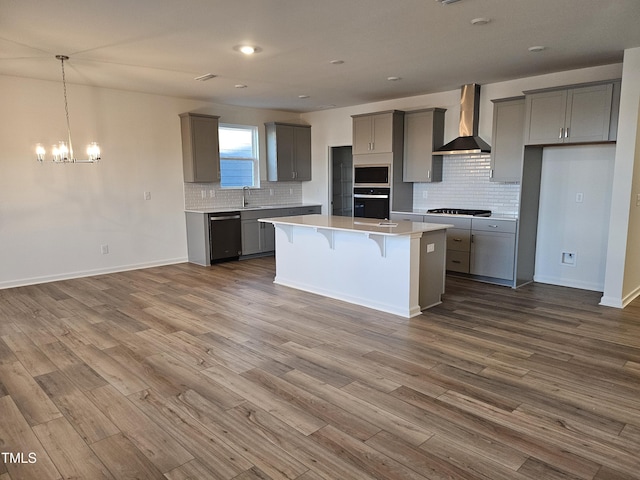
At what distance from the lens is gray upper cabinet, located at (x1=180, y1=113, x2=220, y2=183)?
22.0ft

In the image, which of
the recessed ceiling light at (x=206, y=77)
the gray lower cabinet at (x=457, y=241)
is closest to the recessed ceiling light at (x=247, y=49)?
the recessed ceiling light at (x=206, y=77)

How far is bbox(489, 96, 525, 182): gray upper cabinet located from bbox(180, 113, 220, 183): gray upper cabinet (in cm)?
420

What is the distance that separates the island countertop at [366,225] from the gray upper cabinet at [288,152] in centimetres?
267

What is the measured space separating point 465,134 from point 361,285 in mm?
2741

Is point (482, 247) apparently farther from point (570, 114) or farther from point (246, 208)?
point (246, 208)

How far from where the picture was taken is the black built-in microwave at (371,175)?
6.55m

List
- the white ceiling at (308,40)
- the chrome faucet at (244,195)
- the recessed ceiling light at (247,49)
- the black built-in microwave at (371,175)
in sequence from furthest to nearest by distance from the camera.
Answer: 1. the chrome faucet at (244,195)
2. the black built-in microwave at (371,175)
3. the recessed ceiling light at (247,49)
4. the white ceiling at (308,40)

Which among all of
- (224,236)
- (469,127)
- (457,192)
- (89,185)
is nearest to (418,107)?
(469,127)

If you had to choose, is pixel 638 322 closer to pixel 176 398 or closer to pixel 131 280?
pixel 176 398

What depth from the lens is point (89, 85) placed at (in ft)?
19.2

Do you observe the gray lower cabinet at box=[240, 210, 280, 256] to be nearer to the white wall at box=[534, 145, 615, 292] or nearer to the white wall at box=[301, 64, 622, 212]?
the white wall at box=[301, 64, 622, 212]

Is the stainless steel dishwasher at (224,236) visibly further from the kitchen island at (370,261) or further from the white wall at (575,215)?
the white wall at (575,215)

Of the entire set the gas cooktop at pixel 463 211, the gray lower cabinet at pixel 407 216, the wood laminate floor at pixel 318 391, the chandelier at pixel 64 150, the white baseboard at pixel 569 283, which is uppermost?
the chandelier at pixel 64 150

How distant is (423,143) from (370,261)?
258cm
